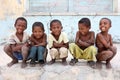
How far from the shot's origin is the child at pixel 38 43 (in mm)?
4078

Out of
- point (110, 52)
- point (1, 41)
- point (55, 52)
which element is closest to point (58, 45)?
point (55, 52)

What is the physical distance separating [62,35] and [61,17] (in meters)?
4.10

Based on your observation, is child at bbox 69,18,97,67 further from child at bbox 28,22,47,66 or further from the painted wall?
the painted wall

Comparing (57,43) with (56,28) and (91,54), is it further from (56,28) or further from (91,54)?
(91,54)

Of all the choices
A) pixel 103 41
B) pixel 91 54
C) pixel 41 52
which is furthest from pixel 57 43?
pixel 103 41

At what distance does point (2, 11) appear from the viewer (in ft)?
26.3

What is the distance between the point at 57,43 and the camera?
4.16 metres

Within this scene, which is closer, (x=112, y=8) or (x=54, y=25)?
(x=54, y=25)

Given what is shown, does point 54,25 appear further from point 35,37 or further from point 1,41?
point 1,41

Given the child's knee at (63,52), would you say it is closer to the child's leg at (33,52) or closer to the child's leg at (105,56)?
the child's leg at (33,52)

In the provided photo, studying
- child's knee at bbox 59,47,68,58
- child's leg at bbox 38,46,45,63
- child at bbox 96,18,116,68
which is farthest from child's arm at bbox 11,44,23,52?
child at bbox 96,18,116,68

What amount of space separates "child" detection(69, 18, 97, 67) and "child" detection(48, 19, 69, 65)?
99 mm

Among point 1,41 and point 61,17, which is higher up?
point 61,17

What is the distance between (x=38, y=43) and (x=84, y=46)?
0.59 m
